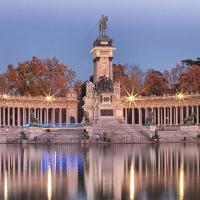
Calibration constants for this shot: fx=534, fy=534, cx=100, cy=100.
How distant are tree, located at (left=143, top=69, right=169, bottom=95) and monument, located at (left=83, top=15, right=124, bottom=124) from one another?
23254 mm

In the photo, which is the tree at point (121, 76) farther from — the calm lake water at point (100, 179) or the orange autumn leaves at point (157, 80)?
the calm lake water at point (100, 179)

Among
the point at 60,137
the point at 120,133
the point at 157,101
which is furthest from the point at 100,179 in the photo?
the point at 157,101

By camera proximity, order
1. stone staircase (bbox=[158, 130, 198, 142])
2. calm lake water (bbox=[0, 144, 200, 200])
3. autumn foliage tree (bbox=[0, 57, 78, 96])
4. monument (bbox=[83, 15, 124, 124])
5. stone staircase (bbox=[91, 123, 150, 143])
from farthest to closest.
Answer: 1. autumn foliage tree (bbox=[0, 57, 78, 96])
2. monument (bbox=[83, 15, 124, 124])
3. stone staircase (bbox=[158, 130, 198, 142])
4. stone staircase (bbox=[91, 123, 150, 143])
5. calm lake water (bbox=[0, 144, 200, 200])

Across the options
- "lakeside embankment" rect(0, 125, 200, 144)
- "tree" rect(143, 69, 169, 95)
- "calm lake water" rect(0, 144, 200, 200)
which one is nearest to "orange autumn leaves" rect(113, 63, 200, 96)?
"tree" rect(143, 69, 169, 95)

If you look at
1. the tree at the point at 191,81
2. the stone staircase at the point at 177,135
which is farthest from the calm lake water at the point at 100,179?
the tree at the point at 191,81

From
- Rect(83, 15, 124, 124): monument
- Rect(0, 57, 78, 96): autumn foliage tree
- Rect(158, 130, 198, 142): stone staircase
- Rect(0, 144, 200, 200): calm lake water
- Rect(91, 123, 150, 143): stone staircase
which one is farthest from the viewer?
Rect(0, 57, 78, 96): autumn foliage tree

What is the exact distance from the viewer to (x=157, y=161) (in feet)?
106

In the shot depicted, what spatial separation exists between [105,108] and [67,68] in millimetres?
31624

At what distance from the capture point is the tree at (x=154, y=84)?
10250cm

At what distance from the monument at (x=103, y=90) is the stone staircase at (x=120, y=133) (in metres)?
4.39

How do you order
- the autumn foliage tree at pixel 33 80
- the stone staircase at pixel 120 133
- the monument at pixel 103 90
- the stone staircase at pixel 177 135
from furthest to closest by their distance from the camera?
the autumn foliage tree at pixel 33 80, the monument at pixel 103 90, the stone staircase at pixel 177 135, the stone staircase at pixel 120 133

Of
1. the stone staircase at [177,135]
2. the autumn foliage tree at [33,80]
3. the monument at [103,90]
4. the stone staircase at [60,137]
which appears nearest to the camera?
the stone staircase at [60,137]

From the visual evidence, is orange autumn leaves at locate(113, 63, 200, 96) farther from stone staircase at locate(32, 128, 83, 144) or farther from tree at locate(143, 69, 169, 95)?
stone staircase at locate(32, 128, 83, 144)

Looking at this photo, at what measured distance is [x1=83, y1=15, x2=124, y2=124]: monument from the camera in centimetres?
7581
